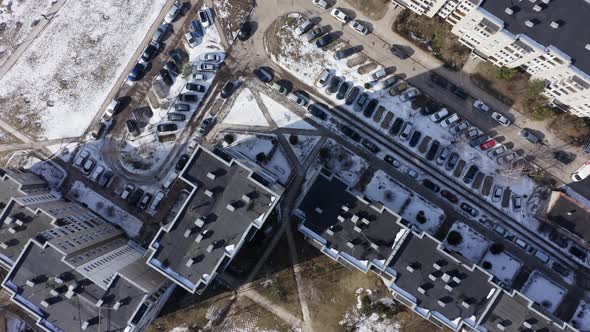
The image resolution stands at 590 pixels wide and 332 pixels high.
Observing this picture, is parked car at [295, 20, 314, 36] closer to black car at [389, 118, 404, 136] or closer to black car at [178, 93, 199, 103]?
black car at [178, 93, 199, 103]

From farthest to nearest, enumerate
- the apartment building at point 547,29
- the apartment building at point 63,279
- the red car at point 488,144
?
the red car at point 488,144
the apartment building at point 547,29
the apartment building at point 63,279

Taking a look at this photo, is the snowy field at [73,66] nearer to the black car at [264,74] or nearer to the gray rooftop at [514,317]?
the black car at [264,74]

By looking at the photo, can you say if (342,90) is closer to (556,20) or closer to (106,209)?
(556,20)

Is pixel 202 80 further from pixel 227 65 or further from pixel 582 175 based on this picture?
pixel 582 175

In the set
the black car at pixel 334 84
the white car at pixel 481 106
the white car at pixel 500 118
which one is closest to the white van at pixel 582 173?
the white car at pixel 500 118

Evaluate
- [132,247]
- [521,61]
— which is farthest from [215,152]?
[521,61]

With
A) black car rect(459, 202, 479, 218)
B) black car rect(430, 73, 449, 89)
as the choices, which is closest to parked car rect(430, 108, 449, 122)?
black car rect(430, 73, 449, 89)

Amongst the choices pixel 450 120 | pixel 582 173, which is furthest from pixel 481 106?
pixel 582 173
